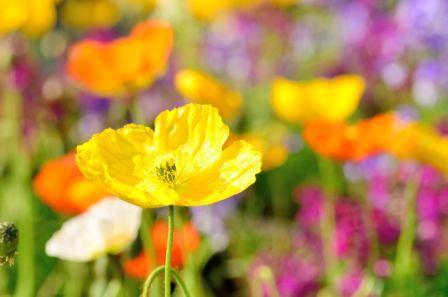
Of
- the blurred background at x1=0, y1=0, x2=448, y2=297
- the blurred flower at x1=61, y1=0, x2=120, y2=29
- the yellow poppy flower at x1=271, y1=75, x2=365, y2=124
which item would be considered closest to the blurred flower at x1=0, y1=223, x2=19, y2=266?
the blurred background at x1=0, y1=0, x2=448, y2=297

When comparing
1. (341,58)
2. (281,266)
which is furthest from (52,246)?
(341,58)

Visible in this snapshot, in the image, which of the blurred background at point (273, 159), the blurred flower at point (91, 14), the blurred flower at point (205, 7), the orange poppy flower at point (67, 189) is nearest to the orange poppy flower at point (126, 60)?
the blurred background at point (273, 159)

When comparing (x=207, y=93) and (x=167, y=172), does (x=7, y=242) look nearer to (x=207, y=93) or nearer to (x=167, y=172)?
(x=167, y=172)

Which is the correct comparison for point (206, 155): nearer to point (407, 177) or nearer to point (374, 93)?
point (407, 177)

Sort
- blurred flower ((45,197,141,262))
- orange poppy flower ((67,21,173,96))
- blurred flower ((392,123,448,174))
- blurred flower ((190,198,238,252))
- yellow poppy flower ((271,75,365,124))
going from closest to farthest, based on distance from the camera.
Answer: blurred flower ((45,197,141,262)) < blurred flower ((392,123,448,174)) < orange poppy flower ((67,21,173,96)) < yellow poppy flower ((271,75,365,124)) < blurred flower ((190,198,238,252))

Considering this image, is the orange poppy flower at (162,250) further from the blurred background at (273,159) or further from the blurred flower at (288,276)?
the blurred flower at (288,276)

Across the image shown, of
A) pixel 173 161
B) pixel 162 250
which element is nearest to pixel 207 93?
pixel 162 250

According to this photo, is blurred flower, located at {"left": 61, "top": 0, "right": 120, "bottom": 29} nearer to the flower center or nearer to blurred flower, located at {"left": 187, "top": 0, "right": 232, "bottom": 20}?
blurred flower, located at {"left": 187, "top": 0, "right": 232, "bottom": 20}
